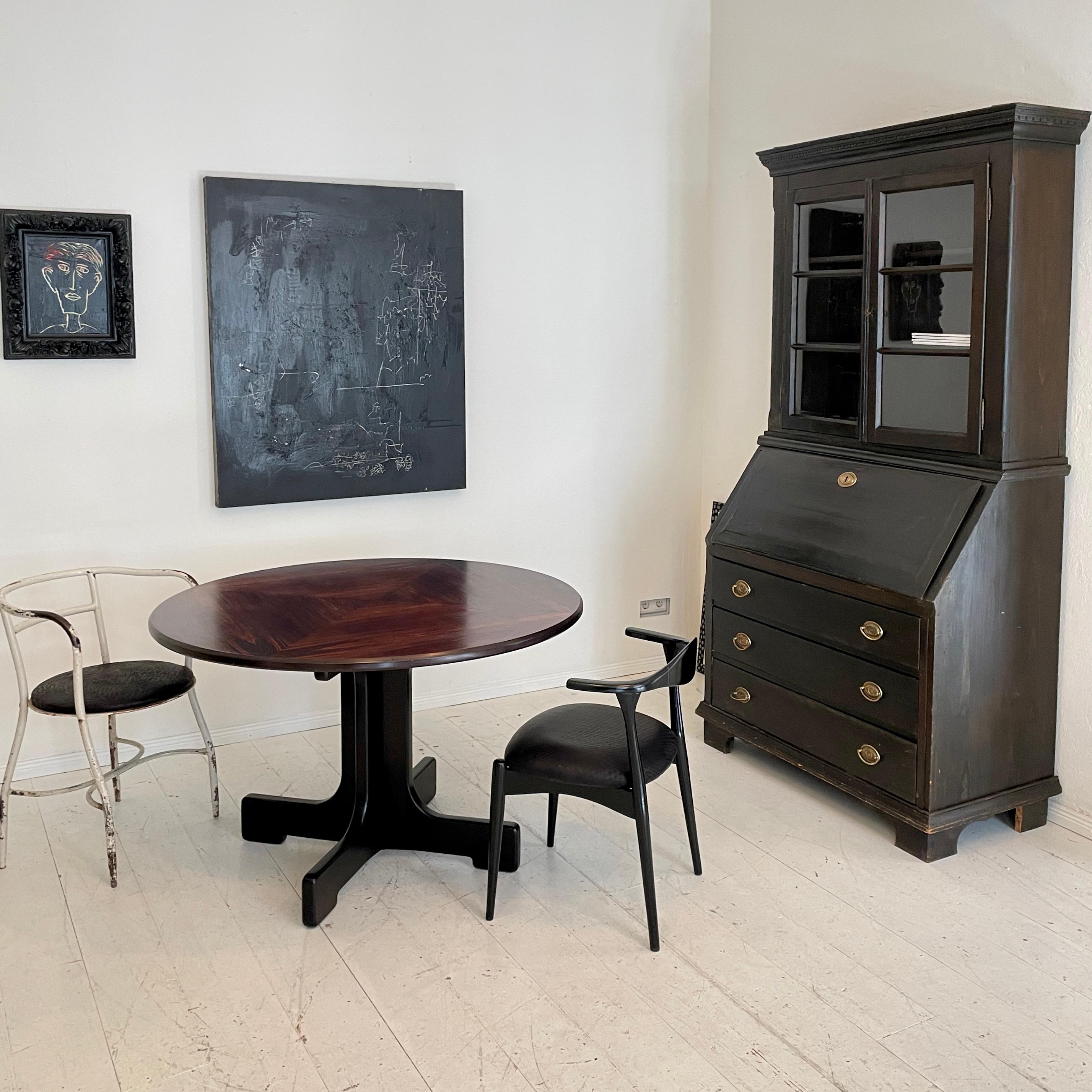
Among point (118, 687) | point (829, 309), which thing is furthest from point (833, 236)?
point (118, 687)

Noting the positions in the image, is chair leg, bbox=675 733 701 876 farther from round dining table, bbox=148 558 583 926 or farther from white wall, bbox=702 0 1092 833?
white wall, bbox=702 0 1092 833

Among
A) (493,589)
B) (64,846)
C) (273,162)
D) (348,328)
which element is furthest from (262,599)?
(273,162)

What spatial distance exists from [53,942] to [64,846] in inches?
20.5

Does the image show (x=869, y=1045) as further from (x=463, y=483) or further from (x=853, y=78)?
(x=853, y=78)

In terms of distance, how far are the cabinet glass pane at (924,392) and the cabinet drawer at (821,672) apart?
66 cm

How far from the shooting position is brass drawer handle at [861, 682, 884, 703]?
3.06 meters

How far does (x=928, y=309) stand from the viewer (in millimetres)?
3104

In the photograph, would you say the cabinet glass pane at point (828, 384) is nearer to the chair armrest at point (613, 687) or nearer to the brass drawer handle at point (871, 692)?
the brass drawer handle at point (871, 692)

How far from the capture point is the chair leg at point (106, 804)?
9.23 feet

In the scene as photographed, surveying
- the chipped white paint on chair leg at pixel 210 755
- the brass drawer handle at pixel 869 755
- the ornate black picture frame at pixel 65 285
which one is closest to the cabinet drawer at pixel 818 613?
the brass drawer handle at pixel 869 755

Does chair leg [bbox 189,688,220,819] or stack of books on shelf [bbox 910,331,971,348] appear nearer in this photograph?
stack of books on shelf [bbox 910,331,971,348]

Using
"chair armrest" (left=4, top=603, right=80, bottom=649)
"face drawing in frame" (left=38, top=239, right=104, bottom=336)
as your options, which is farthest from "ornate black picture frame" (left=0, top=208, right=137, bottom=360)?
"chair armrest" (left=4, top=603, right=80, bottom=649)

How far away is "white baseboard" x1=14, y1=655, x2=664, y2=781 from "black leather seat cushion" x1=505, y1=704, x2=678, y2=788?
42.7 inches

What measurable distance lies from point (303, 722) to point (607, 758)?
1.67 m
